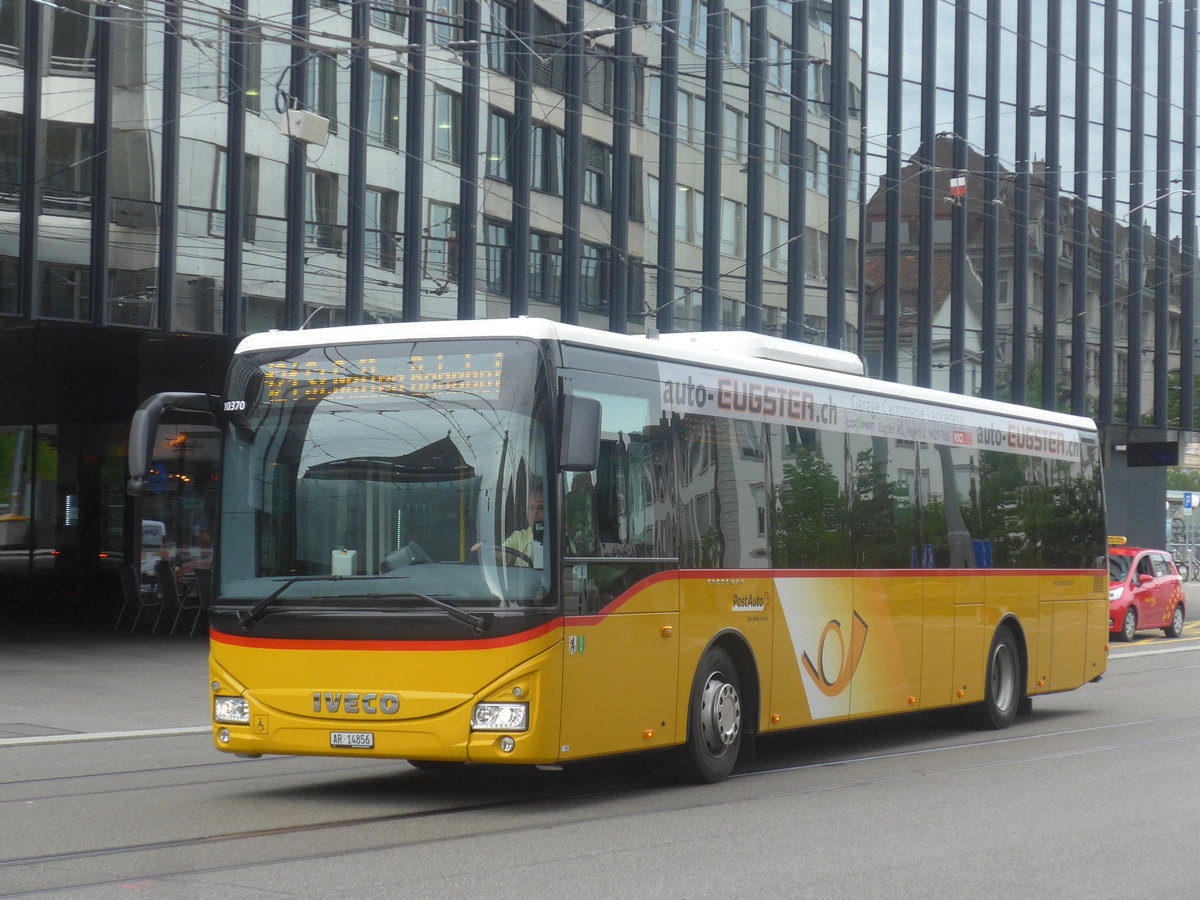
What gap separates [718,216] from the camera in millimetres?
28844

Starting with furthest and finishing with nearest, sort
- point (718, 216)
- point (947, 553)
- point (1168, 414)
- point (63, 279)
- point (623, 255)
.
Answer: point (1168, 414) < point (718, 216) < point (623, 255) < point (63, 279) < point (947, 553)

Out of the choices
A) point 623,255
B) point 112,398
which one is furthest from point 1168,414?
point 112,398

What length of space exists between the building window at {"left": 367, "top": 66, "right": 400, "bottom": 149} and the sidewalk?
305 inches

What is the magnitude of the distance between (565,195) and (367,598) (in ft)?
57.5

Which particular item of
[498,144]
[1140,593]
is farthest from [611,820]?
[1140,593]

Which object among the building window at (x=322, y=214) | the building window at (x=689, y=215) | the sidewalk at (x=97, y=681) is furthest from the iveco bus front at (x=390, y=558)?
the building window at (x=689, y=215)

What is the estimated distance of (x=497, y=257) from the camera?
24.7 m

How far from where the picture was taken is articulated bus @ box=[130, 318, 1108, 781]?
28.7 feet

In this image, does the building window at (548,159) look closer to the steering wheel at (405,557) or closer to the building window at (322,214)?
the building window at (322,214)

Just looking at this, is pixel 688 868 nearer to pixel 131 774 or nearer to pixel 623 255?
pixel 131 774

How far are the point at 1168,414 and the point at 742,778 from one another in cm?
3330

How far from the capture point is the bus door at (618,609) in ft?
29.4

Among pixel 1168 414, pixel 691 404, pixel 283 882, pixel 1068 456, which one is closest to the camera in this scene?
pixel 283 882

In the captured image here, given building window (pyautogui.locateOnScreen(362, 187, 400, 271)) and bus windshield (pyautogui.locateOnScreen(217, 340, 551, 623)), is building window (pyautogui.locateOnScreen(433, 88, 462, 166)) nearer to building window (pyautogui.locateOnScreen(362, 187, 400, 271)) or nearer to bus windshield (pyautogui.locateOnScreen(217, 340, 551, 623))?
building window (pyautogui.locateOnScreen(362, 187, 400, 271))
